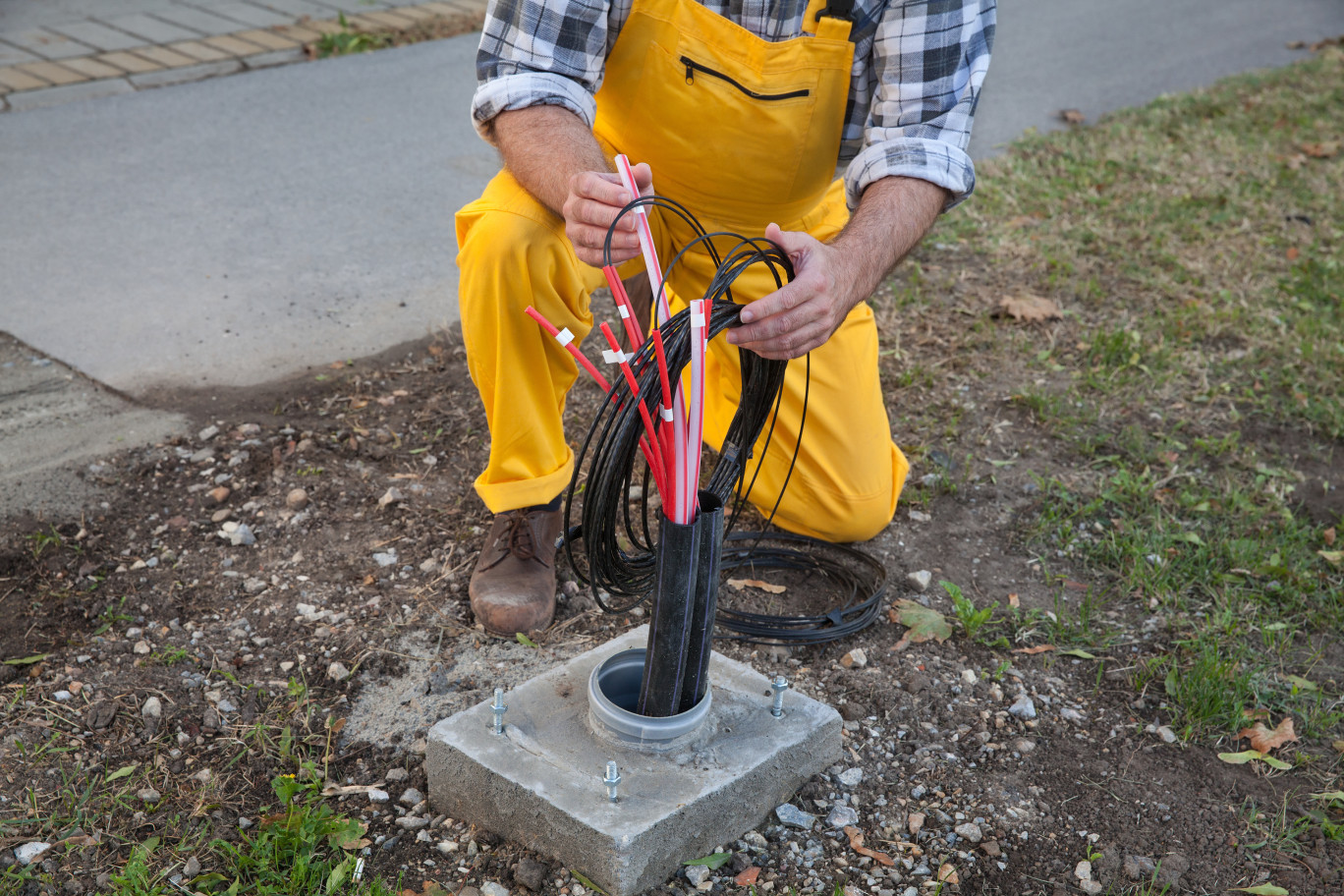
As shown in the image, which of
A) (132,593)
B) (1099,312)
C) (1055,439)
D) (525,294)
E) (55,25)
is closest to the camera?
(525,294)

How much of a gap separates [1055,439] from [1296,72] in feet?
18.5

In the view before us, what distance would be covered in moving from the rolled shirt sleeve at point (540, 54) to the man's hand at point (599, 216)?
45cm

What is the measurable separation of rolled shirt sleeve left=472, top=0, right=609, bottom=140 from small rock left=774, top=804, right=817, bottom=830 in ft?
4.55

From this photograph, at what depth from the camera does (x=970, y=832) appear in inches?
76.0

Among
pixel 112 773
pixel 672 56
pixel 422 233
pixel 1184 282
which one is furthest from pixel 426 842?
pixel 1184 282

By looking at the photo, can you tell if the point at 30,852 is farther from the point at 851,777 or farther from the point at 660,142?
the point at 660,142

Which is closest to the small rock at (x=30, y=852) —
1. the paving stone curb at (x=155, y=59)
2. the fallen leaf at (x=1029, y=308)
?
the fallen leaf at (x=1029, y=308)

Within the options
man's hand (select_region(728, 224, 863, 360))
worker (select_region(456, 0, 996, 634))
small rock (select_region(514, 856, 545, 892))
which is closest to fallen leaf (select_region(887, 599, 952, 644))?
worker (select_region(456, 0, 996, 634))

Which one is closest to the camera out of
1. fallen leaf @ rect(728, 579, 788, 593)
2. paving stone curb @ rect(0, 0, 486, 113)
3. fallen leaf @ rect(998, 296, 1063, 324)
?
fallen leaf @ rect(728, 579, 788, 593)

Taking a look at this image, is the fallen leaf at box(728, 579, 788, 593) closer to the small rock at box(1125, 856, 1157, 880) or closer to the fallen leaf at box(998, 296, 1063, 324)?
the small rock at box(1125, 856, 1157, 880)

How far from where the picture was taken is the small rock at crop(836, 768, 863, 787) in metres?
2.02

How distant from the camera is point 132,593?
236cm

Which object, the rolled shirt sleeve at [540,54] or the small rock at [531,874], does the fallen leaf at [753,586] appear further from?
the rolled shirt sleeve at [540,54]

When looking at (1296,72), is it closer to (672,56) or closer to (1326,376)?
(1326,376)
